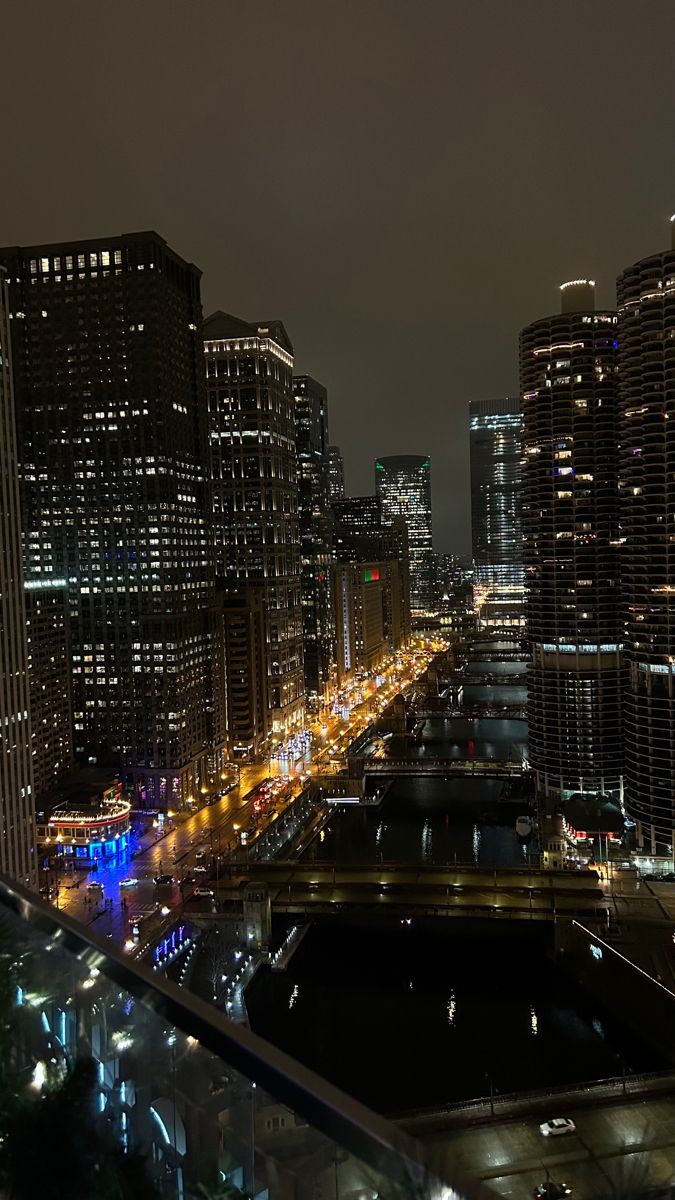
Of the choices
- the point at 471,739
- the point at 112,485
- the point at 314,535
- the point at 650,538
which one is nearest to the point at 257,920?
the point at 650,538

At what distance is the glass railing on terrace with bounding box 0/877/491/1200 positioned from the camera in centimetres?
192

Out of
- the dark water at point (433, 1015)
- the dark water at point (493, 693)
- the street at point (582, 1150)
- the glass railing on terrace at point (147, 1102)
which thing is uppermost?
the glass railing on terrace at point (147, 1102)

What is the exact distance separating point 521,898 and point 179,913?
34.8ft

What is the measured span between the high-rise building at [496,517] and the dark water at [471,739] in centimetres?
7212

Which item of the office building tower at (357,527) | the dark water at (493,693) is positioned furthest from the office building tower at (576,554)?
the office building tower at (357,527)

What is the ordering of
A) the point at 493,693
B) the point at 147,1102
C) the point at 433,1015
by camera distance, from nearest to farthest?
the point at 147,1102 → the point at 433,1015 → the point at 493,693

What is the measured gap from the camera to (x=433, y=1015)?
2164 centimetres

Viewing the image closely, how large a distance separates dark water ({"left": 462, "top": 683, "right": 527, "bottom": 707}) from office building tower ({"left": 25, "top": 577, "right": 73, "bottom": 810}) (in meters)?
39.9

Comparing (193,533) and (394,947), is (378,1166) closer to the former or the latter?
(394,947)

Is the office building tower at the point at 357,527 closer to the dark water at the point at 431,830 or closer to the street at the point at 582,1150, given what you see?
the dark water at the point at 431,830

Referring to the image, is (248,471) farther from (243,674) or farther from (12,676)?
(12,676)

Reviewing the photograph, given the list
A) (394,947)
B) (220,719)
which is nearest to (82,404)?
(220,719)

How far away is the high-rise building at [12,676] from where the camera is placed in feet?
88.0

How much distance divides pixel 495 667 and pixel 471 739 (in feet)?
129
